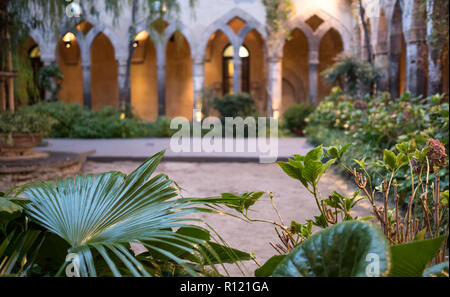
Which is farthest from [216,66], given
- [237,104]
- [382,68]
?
[382,68]

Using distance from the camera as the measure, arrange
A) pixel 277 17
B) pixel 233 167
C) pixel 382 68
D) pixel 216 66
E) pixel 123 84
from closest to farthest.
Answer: pixel 233 167, pixel 382 68, pixel 277 17, pixel 123 84, pixel 216 66

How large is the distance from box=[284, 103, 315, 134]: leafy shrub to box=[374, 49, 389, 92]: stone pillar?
9.83ft

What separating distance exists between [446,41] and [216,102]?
24.1 ft

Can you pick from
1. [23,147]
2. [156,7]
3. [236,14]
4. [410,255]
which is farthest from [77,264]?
[236,14]

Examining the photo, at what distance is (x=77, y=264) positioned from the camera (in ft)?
2.12

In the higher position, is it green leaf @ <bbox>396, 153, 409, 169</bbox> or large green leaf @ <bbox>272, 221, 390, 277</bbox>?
green leaf @ <bbox>396, 153, 409, 169</bbox>

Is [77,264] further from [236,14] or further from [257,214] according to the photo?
[236,14]

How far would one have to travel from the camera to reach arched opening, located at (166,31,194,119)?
54.1 ft

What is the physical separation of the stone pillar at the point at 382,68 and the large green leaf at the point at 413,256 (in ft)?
A: 27.1

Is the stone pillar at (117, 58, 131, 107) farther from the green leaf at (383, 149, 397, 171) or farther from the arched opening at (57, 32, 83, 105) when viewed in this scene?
the green leaf at (383, 149, 397, 171)

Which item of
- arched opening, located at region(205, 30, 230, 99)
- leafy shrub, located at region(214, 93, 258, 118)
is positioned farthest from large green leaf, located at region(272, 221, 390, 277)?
arched opening, located at region(205, 30, 230, 99)

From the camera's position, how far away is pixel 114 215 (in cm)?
81

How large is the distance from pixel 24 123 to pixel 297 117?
7.60m

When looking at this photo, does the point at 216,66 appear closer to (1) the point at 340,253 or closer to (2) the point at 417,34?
(2) the point at 417,34
